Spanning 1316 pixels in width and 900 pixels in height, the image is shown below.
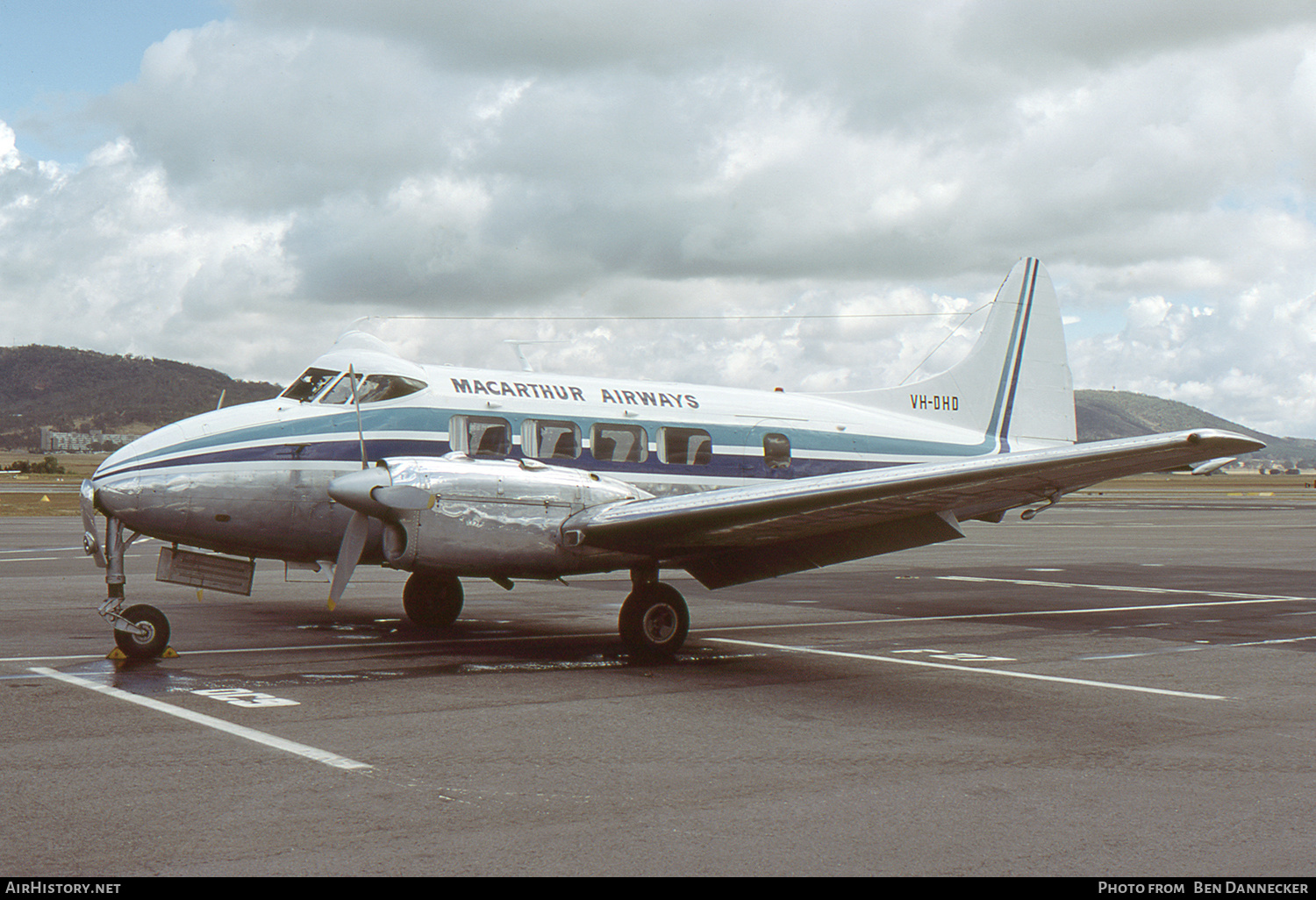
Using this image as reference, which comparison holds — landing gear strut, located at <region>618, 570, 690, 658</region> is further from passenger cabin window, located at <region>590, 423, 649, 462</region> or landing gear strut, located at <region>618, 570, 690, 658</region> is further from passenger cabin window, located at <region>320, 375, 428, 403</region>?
passenger cabin window, located at <region>320, 375, 428, 403</region>

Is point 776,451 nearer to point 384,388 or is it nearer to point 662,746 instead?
point 384,388

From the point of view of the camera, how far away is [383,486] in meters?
10.3

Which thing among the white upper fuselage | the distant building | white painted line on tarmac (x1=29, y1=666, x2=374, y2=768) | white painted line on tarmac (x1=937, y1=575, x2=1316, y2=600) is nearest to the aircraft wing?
the white upper fuselage

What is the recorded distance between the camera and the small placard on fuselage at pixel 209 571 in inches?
452

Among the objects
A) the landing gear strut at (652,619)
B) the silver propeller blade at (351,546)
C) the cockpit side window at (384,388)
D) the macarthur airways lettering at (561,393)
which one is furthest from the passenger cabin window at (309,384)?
the landing gear strut at (652,619)

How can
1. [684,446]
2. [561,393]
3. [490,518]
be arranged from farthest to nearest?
[684,446] → [561,393] → [490,518]

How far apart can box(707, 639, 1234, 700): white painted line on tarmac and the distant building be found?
170117 millimetres

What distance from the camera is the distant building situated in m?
167

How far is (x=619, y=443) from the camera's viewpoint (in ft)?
44.9

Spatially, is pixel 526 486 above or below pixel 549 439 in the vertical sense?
below

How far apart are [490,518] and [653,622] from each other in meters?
2.21

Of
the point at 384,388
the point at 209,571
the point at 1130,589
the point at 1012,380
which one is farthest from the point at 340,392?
the point at 1130,589
